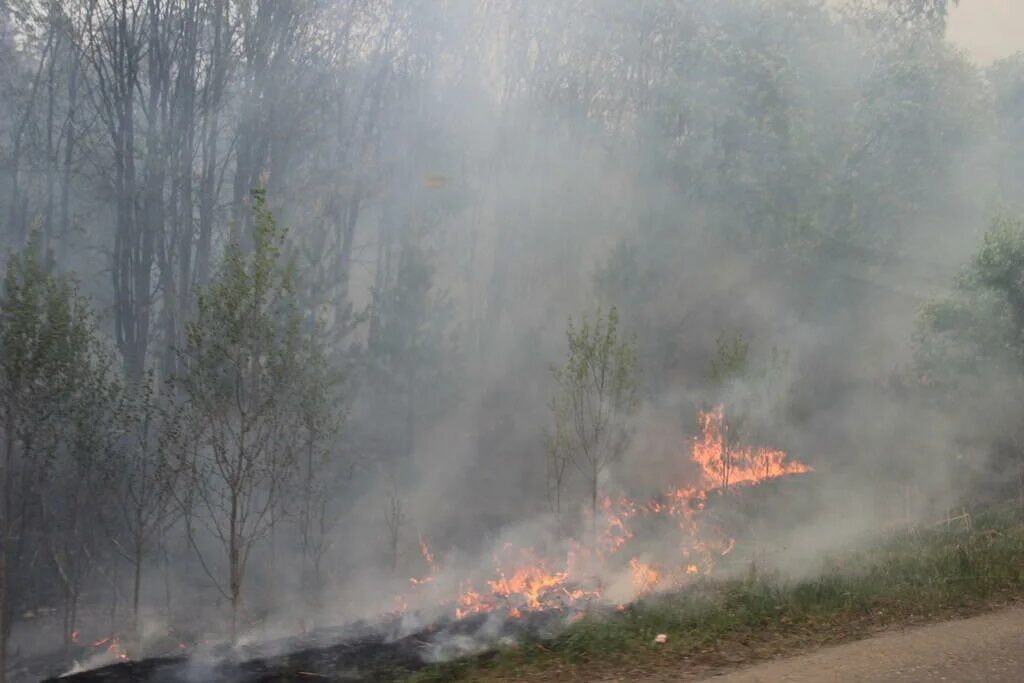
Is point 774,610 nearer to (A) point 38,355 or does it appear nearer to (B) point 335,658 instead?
(B) point 335,658

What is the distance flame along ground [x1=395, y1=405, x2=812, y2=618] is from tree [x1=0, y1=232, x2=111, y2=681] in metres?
7.17

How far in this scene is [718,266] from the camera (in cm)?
2919

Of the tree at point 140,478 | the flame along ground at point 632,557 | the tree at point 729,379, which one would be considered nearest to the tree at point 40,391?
the tree at point 140,478

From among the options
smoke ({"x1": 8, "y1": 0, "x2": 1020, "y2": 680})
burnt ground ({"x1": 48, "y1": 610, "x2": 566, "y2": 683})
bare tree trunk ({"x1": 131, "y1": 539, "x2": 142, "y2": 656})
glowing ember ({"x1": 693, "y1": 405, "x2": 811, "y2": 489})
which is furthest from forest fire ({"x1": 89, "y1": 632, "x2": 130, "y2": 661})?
glowing ember ({"x1": 693, "y1": 405, "x2": 811, "y2": 489})

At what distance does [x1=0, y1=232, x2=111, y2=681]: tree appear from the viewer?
1418 cm

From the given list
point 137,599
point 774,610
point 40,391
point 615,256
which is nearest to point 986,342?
point 774,610

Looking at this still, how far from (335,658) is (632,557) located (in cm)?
877

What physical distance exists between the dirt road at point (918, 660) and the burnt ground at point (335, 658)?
105 inches

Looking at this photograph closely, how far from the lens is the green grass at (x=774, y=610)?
833 cm

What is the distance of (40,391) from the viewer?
14695 millimetres

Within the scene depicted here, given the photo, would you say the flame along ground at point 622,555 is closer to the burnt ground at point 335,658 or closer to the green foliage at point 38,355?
the burnt ground at point 335,658

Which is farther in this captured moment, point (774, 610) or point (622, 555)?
point (622, 555)

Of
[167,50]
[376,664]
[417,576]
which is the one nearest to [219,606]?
[417,576]

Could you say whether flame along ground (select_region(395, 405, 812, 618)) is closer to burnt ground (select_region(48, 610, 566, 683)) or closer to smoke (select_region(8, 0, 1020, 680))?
smoke (select_region(8, 0, 1020, 680))
